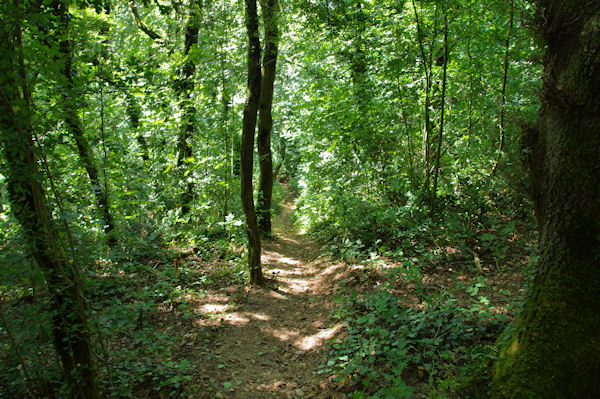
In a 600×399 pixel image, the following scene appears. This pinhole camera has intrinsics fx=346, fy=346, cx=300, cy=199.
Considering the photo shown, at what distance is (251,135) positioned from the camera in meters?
6.74

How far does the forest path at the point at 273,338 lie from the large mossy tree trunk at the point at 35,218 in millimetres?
1502

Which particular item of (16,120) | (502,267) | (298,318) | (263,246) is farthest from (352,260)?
(16,120)

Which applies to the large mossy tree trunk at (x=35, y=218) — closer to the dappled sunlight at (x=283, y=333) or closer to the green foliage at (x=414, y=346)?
the green foliage at (x=414, y=346)

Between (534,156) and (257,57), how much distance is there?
512 centimetres

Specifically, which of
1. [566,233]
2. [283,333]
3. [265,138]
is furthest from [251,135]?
[566,233]

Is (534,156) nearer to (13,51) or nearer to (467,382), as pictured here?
(467,382)

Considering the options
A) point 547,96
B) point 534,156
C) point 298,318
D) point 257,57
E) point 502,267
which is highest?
point 257,57

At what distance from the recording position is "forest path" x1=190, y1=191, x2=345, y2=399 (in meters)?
4.03

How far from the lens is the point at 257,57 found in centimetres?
644

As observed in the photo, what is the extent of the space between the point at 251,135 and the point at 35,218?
4.51 m

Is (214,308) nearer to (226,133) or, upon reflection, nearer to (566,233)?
(226,133)

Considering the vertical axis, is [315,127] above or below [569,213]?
above

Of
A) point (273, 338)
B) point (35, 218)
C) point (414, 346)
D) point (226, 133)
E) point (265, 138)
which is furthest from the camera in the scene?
point (265, 138)

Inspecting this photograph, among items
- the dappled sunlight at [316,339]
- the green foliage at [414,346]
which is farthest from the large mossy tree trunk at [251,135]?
the green foliage at [414,346]
